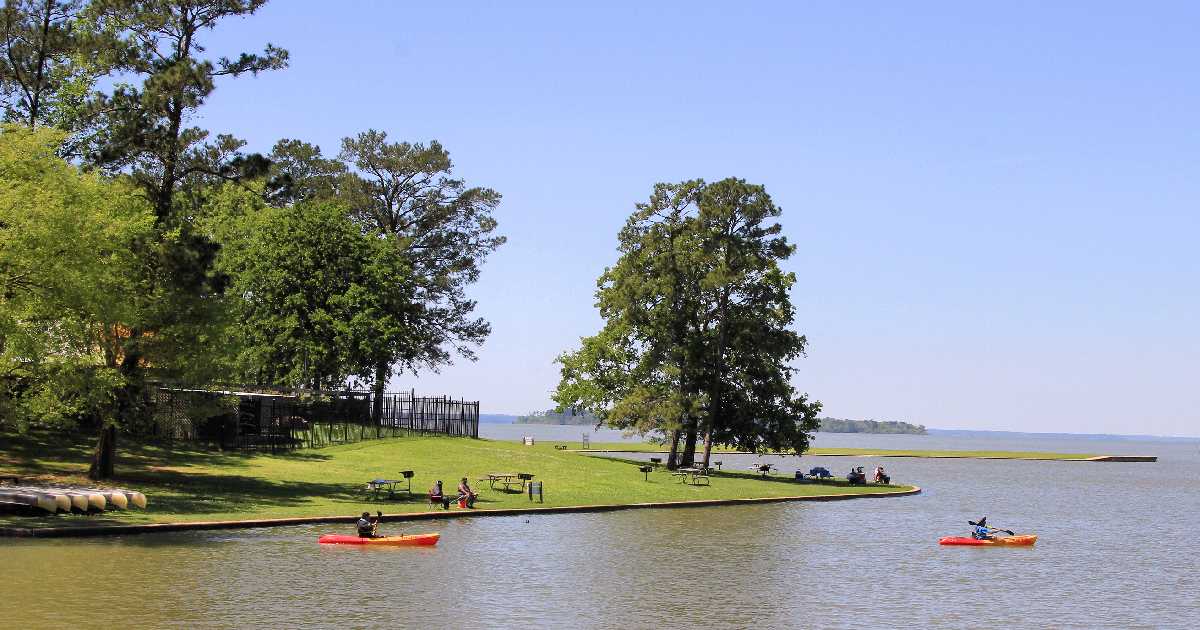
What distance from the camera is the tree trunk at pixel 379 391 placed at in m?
76.9

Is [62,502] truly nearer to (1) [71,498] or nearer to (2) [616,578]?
(1) [71,498]

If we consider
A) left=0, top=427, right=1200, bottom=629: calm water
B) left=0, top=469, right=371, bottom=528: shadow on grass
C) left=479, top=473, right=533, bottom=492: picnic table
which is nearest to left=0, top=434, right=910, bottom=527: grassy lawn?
left=0, top=469, right=371, bottom=528: shadow on grass

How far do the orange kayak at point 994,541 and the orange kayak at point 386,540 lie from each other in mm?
18305

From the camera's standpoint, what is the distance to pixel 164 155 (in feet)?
150

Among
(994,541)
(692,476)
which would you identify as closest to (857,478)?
(692,476)

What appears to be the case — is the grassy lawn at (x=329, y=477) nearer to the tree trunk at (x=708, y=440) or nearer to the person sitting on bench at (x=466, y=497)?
the person sitting on bench at (x=466, y=497)

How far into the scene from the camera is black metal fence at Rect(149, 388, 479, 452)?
5700 cm

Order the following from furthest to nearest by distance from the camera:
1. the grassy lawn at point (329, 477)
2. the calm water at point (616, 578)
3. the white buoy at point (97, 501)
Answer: the grassy lawn at point (329, 477), the white buoy at point (97, 501), the calm water at point (616, 578)

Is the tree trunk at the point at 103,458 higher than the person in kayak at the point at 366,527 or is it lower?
higher

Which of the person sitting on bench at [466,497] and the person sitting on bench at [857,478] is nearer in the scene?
the person sitting on bench at [466,497]

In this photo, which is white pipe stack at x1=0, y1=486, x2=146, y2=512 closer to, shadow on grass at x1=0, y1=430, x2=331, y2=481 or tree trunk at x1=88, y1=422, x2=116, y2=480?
tree trunk at x1=88, y1=422, x2=116, y2=480

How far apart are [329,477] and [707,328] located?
29.3 m

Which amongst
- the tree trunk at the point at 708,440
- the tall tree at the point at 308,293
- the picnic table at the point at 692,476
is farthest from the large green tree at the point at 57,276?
the tree trunk at the point at 708,440

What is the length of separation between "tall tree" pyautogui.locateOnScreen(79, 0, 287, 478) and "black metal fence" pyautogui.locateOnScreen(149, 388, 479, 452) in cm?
360
